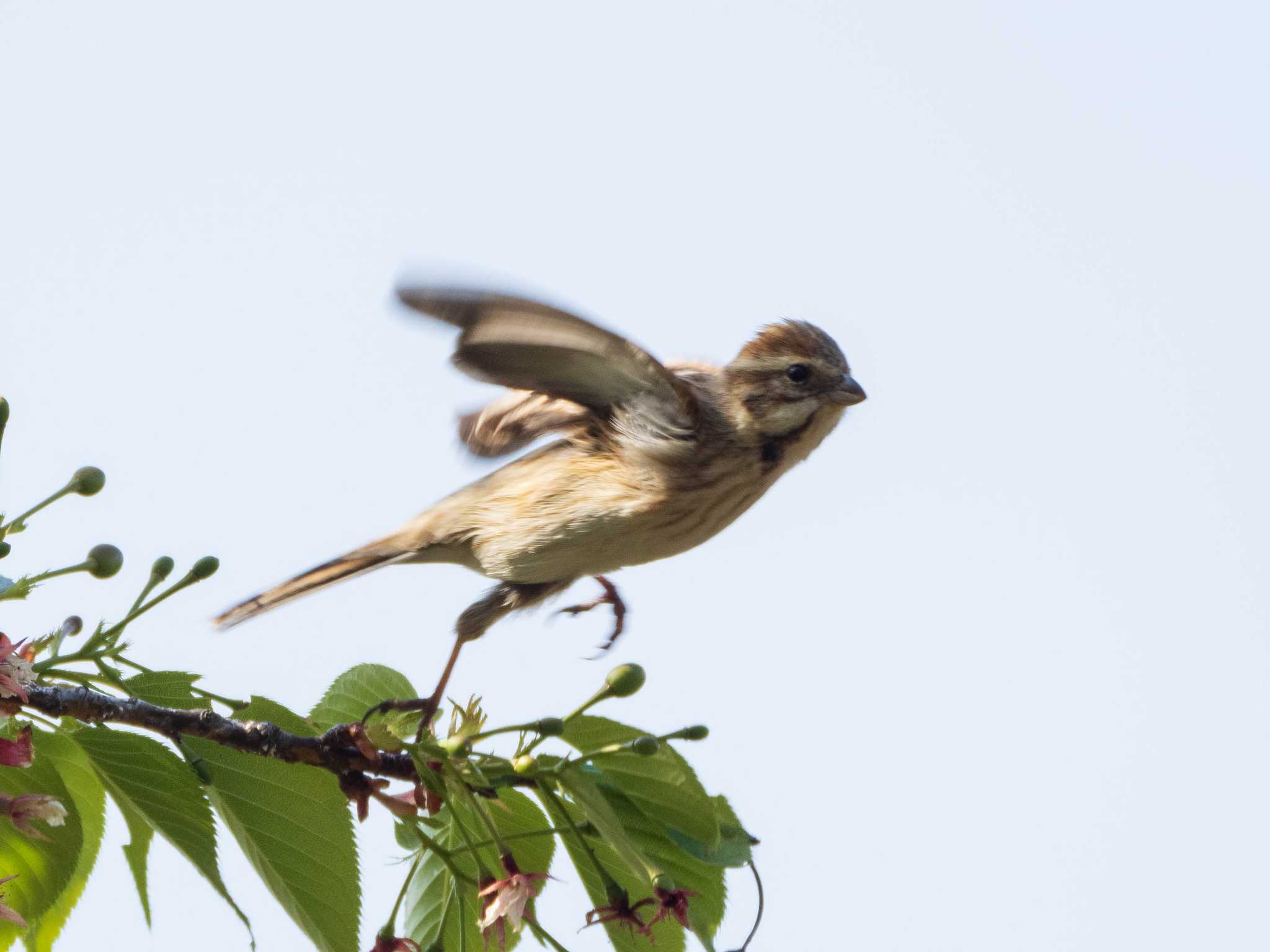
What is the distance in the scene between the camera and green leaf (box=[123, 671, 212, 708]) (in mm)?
3232

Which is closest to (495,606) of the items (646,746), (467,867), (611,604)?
(611,604)

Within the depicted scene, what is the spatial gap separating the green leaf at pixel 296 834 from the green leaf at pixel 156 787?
4.2 inches

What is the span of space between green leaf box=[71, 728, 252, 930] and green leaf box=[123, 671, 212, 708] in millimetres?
196

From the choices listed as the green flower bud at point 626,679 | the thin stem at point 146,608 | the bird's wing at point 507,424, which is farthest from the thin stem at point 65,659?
the bird's wing at point 507,424

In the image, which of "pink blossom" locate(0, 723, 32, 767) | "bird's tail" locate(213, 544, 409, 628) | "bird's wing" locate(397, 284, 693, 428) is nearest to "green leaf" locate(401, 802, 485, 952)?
"pink blossom" locate(0, 723, 32, 767)

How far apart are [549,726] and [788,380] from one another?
3183 mm

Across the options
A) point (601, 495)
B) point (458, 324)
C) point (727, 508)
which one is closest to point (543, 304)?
point (458, 324)

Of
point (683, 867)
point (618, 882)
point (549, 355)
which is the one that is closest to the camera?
point (683, 867)

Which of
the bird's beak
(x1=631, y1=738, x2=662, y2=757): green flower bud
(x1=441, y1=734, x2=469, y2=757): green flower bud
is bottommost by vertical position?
(x1=441, y1=734, x2=469, y2=757): green flower bud

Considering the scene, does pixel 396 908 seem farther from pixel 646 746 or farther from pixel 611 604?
pixel 611 604

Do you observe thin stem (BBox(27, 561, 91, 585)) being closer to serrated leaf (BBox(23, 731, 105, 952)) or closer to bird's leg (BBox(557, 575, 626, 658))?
serrated leaf (BBox(23, 731, 105, 952))

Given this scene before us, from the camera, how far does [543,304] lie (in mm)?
4789

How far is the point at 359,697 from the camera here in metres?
3.91

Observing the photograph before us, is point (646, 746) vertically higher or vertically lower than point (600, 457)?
lower
